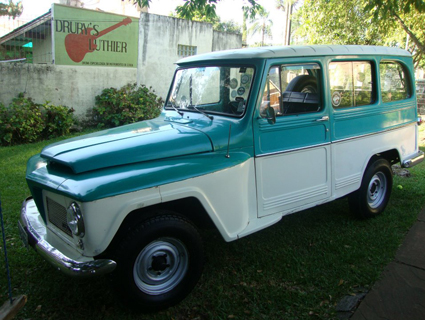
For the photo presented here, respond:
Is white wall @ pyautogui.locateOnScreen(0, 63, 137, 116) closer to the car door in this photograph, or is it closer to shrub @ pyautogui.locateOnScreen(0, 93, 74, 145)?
shrub @ pyautogui.locateOnScreen(0, 93, 74, 145)

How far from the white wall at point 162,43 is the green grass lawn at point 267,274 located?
7.68 metres

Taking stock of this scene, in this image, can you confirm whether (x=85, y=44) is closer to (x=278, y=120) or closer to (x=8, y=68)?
Answer: (x=8, y=68)

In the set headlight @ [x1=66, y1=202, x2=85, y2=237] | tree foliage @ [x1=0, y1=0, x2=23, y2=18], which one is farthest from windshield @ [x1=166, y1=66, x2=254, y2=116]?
tree foliage @ [x1=0, y1=0, x2=23, y2=18]

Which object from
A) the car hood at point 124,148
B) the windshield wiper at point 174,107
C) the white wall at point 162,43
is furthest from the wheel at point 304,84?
the white wall at point 162,43

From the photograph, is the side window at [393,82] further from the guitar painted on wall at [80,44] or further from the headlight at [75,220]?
the guitar painted on wall at [80,44]

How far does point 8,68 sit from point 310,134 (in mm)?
7879

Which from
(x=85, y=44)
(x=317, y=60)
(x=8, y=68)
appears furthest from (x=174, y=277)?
(x=85, y=44)

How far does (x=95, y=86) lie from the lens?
33.3ft

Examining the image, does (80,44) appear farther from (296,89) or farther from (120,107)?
(296,89)

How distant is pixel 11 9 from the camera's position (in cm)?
2039

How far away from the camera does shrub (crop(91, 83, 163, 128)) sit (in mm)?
9938

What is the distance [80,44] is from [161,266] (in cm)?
875

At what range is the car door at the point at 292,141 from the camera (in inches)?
127

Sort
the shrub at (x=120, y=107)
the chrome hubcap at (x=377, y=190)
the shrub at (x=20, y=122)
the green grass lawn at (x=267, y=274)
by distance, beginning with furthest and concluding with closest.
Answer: the shrub at (x=120, y=107) < the shrub at (x=20, y=122) < the chrome hubcap at (x=377, y=190) < the green grass lawn at (x=267, y=274)
